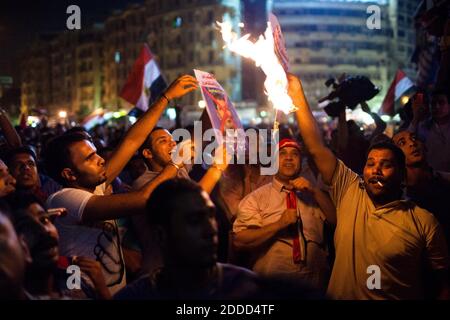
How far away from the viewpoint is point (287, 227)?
5.07m

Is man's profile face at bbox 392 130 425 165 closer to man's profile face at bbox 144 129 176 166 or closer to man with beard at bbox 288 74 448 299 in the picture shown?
man with beard at bbox 288 74 448 299

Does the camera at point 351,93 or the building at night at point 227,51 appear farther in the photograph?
the building at night at point 227,51

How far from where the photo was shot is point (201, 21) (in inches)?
3541

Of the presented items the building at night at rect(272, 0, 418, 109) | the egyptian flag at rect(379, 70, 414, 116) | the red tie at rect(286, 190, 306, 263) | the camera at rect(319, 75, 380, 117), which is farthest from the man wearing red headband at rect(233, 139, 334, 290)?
the building at night at rect(272, 0, 418, 109)

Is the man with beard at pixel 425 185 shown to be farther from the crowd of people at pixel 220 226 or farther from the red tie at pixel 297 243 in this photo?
the red tie at pixel 297 243

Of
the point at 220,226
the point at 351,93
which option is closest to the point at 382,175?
the point at 220,226

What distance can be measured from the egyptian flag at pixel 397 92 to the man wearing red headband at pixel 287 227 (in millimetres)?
9545

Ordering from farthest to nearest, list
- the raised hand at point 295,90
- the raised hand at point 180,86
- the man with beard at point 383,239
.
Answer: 1. the raised hand at point 180,86
2. the raised hand at point 295,90
3. the man with beard at point 383,239

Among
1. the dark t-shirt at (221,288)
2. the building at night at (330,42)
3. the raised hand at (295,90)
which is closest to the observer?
the dark t-shirt at (221,288)

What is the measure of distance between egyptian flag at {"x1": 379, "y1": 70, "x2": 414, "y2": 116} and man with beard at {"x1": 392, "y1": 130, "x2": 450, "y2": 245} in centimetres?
899

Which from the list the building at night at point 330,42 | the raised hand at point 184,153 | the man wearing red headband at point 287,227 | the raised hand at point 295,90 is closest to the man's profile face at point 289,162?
the man wearing red headband at point 287,227

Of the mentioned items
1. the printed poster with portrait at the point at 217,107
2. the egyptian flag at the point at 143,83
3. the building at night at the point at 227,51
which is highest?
the building at night at the point at 227,51

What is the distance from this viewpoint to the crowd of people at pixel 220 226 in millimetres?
2969

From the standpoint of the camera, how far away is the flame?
4.82 meters
